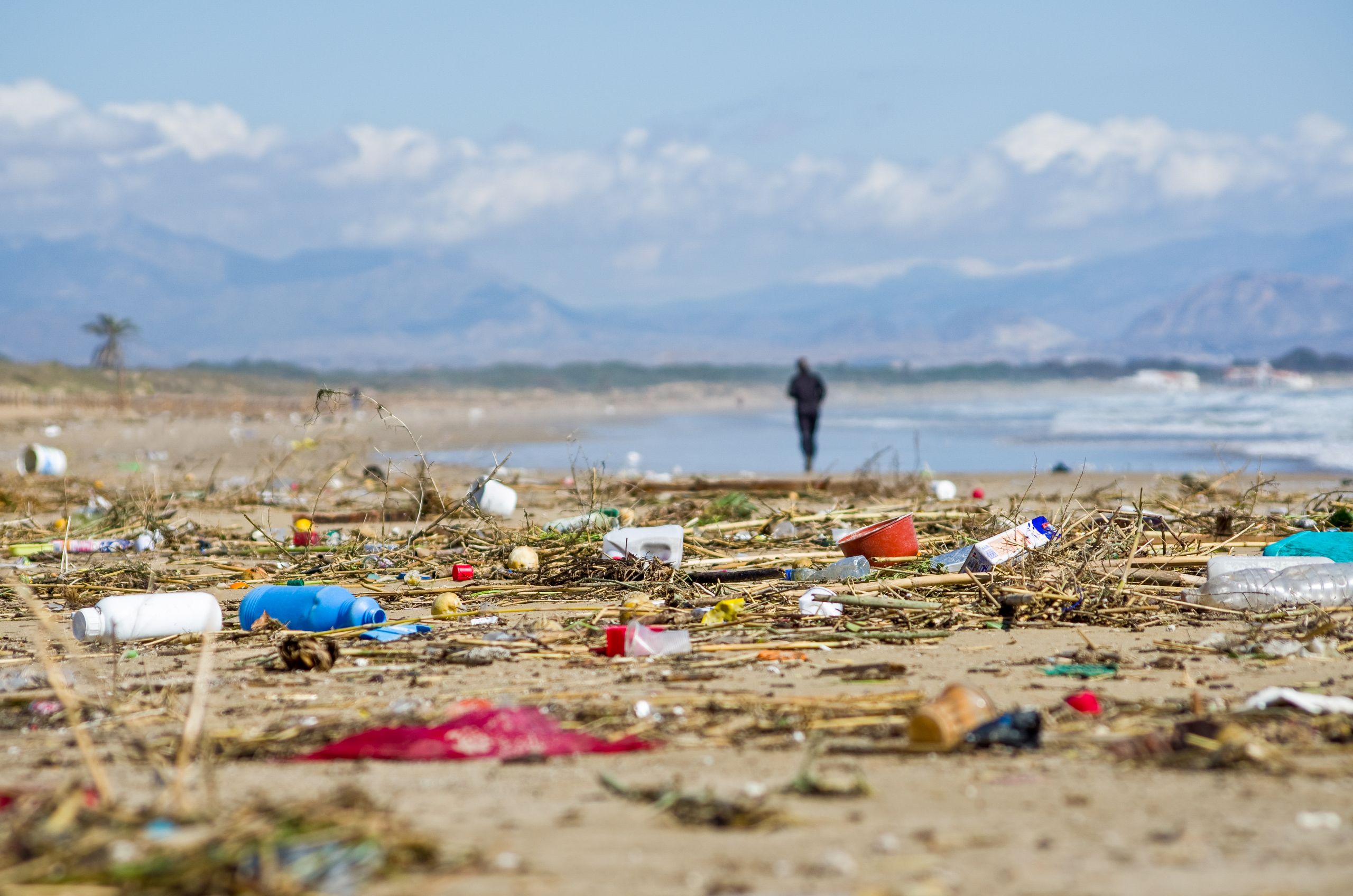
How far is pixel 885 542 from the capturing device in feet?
22.1

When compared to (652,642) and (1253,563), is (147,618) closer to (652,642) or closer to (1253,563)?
(652,642)

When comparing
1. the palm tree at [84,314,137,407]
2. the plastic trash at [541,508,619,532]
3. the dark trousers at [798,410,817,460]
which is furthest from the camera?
the palm tree at [84,314,137,407]

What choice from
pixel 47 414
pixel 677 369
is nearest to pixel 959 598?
pixel 47 414

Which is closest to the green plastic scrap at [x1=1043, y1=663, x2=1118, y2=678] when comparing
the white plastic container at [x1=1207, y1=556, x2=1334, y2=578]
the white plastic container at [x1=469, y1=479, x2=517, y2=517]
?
the white plastic container at [x1=1207, y1=556, x2=1334, y2=578]

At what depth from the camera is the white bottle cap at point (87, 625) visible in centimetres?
541

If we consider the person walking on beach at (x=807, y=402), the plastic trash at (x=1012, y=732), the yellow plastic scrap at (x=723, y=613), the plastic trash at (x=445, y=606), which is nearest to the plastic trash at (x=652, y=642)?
the yellow plastic scrap at (x=723, y=613)

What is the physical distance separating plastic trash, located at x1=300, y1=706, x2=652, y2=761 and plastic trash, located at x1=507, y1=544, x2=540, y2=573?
3229mm

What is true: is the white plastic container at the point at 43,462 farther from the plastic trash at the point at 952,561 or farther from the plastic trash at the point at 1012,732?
the plastic trash at the point at 1012,732

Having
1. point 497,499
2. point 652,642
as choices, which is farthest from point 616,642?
point 497,499

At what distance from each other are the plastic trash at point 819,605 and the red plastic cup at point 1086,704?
5.36ft

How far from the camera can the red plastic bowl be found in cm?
673

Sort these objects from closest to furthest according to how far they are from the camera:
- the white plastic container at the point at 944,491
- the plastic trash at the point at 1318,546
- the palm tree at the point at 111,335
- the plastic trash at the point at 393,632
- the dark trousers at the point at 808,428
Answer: the plastic trash at the point at 393,632 → the plastic trash at the point at 1318,546 → the white plastic container at the point at 944,491 → the dark trousers at the point at 808,428 → the palm tree at the point at 111,335

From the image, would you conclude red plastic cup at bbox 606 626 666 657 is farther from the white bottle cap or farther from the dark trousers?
the dark trousers

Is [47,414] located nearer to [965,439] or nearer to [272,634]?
[965,439]
